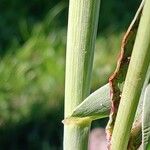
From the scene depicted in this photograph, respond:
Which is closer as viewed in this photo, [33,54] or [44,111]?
[44,111]

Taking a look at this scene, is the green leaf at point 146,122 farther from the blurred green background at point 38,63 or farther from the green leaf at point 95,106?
the blurred green background at point 38,63

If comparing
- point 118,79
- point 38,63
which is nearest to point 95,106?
point 118,79

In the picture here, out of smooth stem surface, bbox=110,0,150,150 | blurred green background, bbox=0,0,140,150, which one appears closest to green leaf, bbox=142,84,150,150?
smooth stem surface, bbox=110,0,150,150

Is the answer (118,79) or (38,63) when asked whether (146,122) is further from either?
(38,63)

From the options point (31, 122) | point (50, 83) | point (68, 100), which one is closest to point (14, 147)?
point (31, 122)

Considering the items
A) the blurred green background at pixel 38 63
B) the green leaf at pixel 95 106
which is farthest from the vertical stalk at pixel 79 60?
the blurred green background at pixel 38 63

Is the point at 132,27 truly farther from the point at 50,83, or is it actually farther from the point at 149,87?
the point at 50,83

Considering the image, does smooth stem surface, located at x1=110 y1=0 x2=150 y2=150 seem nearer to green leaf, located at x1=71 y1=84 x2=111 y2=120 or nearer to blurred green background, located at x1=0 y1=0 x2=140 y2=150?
green leaf, located at x1=71 y1=84 x2=111 y2=120
